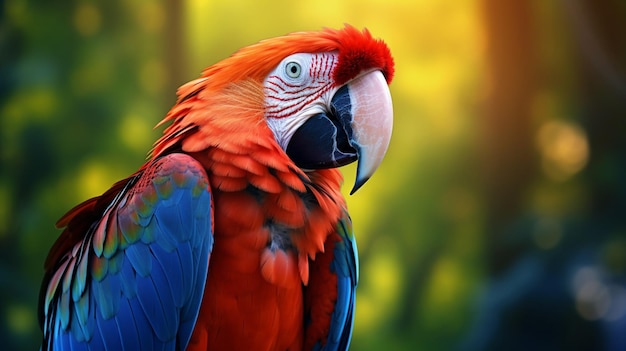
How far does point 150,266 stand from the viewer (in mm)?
1221

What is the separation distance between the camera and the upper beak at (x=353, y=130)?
4.25 feet

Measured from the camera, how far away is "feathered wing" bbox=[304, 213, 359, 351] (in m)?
1.35

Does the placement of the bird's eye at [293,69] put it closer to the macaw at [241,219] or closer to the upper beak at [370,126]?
the macaw at [241,219]

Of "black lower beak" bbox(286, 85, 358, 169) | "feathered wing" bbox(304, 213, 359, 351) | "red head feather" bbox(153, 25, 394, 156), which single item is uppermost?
"red head feather" bbox(153, 25, 394, 156)

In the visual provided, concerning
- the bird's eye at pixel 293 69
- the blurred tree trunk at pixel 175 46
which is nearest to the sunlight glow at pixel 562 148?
the blurred tree trunk at pixel 175 46

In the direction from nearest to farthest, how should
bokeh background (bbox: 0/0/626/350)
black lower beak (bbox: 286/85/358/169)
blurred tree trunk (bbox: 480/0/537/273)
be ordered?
black lower beak (bbox: 286/85/358/169)
bokeh background (bbox: 0/0/626/350)
blurred tree trunk (bbox: 480/0/537/273)

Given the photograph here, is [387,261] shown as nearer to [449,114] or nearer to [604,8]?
[449,114]

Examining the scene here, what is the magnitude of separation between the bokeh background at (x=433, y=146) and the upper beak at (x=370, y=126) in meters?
1.28

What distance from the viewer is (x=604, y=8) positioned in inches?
112

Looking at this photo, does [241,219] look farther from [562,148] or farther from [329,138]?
[562,148]

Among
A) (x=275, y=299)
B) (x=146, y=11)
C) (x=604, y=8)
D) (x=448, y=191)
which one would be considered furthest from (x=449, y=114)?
(x=275, y=299)

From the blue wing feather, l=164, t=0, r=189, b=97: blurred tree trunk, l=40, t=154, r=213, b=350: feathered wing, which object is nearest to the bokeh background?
l=164, t=0, r=189, b=97: blurred tree trunk

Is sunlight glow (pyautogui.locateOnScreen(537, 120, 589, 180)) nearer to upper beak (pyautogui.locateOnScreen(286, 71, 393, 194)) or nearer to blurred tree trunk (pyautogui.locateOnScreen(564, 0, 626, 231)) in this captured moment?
blurred tree trunk (pyautogui.locateOnScreen(564, 0, 626, 231))

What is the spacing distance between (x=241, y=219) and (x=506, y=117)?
181 cm
